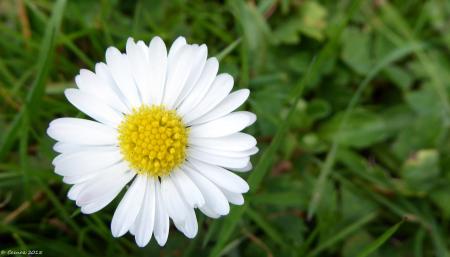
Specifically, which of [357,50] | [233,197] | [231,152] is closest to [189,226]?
[233,197]

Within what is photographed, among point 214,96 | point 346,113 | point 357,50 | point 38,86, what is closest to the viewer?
point 214,96

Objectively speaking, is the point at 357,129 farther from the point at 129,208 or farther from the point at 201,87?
the point at 129,208

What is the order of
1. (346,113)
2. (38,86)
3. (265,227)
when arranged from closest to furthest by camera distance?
(38,86)
(265,227)
(346,113)

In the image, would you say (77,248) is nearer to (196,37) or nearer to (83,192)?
(83,192)

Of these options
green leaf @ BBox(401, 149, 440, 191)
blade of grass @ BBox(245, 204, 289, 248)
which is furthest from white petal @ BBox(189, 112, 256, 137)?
green leaf @ BBox(401, 149, 440, 191)

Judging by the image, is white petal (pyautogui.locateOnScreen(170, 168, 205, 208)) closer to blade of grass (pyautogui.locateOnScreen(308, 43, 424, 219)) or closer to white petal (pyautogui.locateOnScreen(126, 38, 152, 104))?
white petal (pyautogui.locateOnScreen(126, 38, 152, 104))

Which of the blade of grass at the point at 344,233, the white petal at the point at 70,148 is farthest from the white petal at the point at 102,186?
the blade of grass at the point at 344,233
